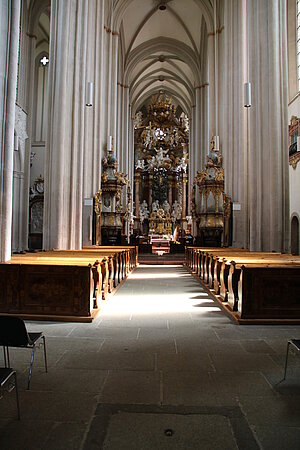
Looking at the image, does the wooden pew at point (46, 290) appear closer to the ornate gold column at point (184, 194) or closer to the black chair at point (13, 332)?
the black chair at point (13, 332)

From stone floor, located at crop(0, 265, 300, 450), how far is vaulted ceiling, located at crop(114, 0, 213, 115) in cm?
2131

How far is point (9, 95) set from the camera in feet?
20.8

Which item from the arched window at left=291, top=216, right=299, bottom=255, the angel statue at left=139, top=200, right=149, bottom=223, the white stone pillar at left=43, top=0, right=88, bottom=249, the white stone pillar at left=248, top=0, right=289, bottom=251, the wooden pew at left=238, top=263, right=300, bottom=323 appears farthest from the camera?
the angel statue at left=139, top=200, right=149, bottom=223

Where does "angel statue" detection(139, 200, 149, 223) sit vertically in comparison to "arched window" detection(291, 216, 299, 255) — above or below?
above

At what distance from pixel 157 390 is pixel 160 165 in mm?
38152

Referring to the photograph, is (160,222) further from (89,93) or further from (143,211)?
(89,93)

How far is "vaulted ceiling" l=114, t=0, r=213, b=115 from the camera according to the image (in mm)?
25422

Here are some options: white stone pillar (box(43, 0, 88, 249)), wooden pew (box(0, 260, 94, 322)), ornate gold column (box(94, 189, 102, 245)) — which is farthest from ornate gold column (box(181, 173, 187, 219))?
wooden pew (box(0, 260, 94, 322))

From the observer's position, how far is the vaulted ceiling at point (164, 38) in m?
25.4

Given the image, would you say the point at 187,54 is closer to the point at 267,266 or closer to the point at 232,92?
the point at 232,92

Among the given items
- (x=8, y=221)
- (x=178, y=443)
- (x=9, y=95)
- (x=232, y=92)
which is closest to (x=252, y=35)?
(x=232, y=92)

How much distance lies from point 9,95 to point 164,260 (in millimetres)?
13607

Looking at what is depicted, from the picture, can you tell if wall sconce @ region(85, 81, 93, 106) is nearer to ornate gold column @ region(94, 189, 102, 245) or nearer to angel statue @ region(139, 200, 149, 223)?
ornate gold column @ region(94, 189, 102, 245)

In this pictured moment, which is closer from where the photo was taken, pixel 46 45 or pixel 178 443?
pixel 178 443
